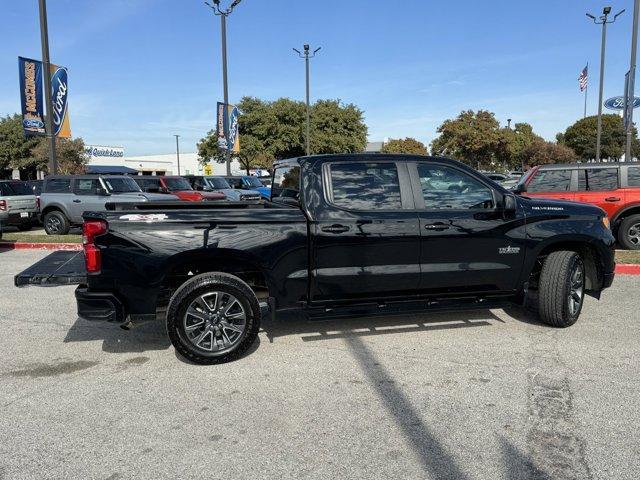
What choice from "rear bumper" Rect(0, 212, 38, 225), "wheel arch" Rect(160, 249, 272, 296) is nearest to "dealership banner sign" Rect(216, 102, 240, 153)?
"rear bumper" Rect(0, 212, 38, 225)

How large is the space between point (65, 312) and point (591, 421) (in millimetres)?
5870

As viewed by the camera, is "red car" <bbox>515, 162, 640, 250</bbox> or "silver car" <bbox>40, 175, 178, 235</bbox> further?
"silver car" <bbox>40, 175, 178, 235</bbox>

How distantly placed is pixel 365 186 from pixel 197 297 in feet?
6.25

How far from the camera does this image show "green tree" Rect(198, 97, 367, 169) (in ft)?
146

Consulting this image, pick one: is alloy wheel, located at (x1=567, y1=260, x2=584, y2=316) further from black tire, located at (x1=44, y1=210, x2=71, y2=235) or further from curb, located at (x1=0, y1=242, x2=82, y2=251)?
black tire, located at (x1=44, y1=210, x2=71, y2=235)

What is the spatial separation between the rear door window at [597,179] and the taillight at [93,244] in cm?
903

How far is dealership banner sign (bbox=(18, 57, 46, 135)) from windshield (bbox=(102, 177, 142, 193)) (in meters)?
3.45

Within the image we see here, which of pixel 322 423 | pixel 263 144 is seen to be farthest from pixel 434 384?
pixel 263 144

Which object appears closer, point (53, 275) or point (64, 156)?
point (53, 275)

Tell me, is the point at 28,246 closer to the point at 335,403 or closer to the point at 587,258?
the point at 335,403

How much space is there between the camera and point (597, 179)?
32.7 feet

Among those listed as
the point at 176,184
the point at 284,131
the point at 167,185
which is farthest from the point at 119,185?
the point at 284,131

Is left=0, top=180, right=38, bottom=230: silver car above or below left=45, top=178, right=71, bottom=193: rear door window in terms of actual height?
below

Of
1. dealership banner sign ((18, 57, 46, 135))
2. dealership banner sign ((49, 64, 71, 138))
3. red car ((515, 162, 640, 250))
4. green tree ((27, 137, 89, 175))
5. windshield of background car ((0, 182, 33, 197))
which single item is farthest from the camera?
green tree ((27, 137, 89, 175))
